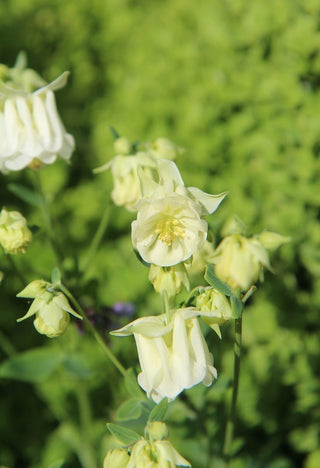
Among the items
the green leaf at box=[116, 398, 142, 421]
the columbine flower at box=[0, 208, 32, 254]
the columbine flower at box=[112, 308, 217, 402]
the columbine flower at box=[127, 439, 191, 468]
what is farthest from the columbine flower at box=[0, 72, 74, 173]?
the columbine flower at box=[127, 439, 191, 468]

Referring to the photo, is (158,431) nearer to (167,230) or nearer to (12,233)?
(167,230)

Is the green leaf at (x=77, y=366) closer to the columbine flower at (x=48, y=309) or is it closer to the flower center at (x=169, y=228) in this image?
the columbine flower at (x=48, y=309)

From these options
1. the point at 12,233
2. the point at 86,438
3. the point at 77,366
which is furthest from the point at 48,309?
the point at 86,438

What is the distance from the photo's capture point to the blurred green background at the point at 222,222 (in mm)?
2488

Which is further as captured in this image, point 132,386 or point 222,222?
point 222,222

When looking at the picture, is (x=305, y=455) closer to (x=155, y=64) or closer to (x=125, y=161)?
(x=125, y=161)

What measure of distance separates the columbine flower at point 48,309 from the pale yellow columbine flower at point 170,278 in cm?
23

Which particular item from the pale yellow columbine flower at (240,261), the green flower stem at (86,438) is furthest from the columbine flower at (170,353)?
the green flower stem at (86,438)

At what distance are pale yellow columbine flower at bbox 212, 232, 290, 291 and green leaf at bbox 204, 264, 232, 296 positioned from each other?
3cm

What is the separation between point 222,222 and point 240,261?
0.77 m

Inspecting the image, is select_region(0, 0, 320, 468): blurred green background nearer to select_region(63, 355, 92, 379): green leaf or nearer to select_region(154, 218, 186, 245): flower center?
select_region(63, 355, 92, 379): green leaf

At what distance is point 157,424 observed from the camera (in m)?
1.34

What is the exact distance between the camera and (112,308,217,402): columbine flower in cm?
136

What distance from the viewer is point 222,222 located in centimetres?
213
